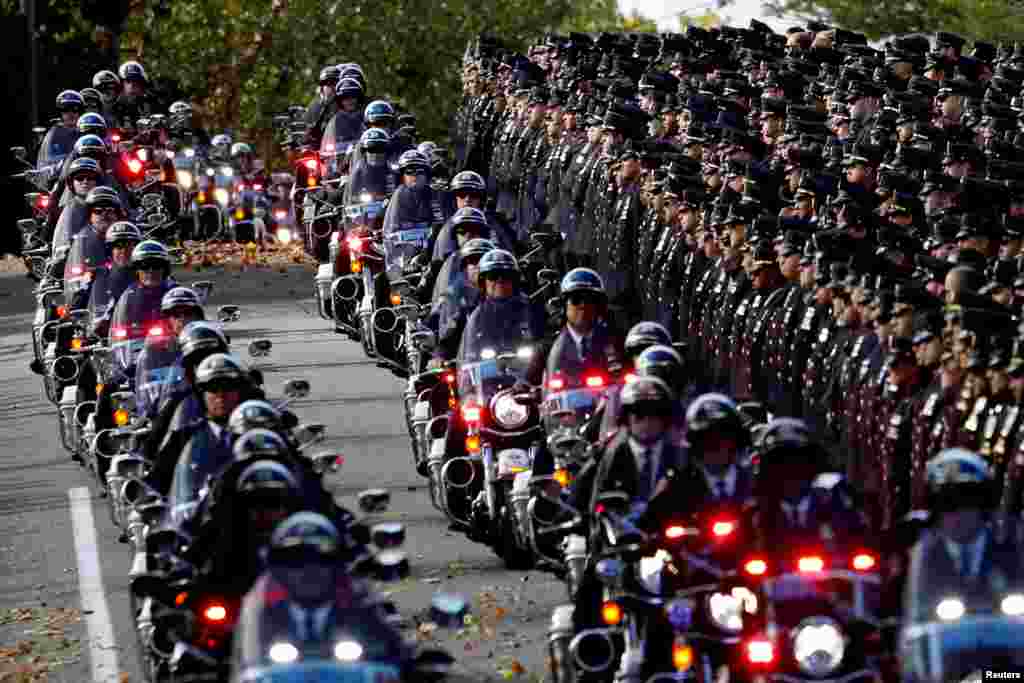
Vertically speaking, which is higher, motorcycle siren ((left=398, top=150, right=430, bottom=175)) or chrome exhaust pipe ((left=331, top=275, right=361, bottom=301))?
motorcycle siren ((left=398, top=150, right=430, bottom=175))

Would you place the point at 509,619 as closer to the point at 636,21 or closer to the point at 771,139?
the point at 771,139

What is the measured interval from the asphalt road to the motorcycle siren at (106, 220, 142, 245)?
211 centimetres

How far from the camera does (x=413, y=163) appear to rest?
28.9 m

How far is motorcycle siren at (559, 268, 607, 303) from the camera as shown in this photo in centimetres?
2067

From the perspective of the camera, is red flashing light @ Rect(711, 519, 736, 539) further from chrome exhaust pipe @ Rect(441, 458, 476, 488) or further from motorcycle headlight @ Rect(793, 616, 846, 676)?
chrome exhaust pipe @ Rect(441, 458, 476, 488)

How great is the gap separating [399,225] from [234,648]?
15.8 m

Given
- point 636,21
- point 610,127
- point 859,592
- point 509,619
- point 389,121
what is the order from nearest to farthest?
point 859,592 < point 509,619 < point 610,127 < point 389,121 < point 636,21

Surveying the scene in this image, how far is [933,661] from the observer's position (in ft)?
43.3

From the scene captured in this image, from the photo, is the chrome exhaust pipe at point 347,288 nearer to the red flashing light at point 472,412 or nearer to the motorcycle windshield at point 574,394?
the red flashing light at point 472,412

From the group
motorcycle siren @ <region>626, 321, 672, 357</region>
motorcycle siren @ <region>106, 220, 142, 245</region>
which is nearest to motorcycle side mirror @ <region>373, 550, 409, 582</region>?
motorcycle siren @ <region>626, 321, 672, 357</region>

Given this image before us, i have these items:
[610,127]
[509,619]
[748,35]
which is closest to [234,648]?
[509,619]

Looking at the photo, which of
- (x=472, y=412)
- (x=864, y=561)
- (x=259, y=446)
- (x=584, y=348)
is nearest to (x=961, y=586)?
(x=864, y=561)

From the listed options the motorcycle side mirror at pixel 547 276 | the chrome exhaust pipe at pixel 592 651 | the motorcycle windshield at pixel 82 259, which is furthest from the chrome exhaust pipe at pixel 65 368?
the chrome exhaust pipe at pixel 592 651

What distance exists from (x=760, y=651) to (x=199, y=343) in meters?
6.80
